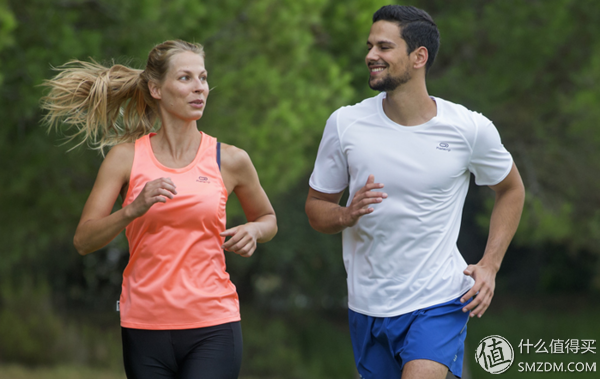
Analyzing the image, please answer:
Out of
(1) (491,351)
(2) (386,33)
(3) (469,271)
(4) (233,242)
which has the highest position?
(2) (386,33)

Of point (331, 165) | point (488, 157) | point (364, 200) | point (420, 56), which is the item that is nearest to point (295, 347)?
point (331, 165)

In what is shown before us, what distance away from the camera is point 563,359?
49.5 feet

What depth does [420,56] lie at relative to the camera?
3682mm

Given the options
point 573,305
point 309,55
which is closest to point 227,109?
point 309,55

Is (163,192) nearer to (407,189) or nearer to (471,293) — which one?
(407,189)

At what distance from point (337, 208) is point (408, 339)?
70cm

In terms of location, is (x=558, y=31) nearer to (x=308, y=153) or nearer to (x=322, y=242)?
(x=308, y=153)

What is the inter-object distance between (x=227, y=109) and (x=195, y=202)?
5148mm

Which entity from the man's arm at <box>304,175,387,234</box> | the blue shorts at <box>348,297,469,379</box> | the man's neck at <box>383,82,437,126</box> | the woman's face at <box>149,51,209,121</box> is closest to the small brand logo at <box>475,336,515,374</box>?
the blue shorts at <box>348,297,469,379</box>

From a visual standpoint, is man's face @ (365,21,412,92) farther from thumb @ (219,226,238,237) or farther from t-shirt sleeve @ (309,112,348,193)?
thumb @ (219,226,238,237)

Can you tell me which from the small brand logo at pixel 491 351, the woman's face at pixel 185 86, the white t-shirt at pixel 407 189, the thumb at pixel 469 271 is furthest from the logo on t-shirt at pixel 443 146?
the small brand logo at pixel 491 351

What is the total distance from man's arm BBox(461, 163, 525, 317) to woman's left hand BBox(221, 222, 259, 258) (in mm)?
1045

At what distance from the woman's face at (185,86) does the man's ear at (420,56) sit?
102cm

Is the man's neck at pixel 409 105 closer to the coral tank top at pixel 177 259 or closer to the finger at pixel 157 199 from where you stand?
the coral tank top at pixel 177 259
